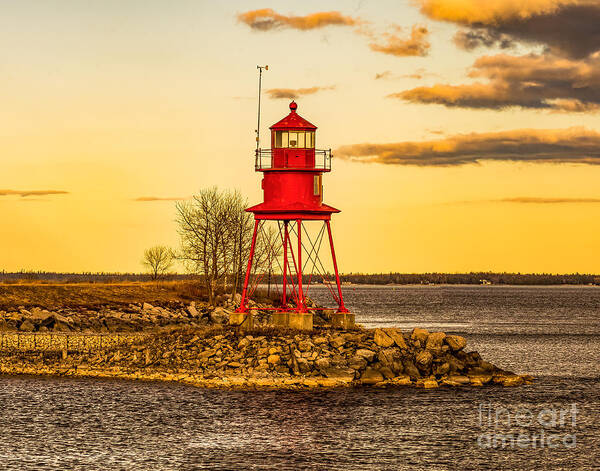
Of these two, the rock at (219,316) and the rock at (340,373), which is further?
the rock at (219,316)

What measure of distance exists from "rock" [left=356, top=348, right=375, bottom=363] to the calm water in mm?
2030

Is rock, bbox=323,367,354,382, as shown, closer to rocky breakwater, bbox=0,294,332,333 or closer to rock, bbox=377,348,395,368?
rock, bbox=377,348,395,368

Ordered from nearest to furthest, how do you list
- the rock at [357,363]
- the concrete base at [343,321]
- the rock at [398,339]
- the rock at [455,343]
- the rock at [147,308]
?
the rock at [357,363] → the rock at [398,339] → the rock at [455,343] → the concrete base at [343,321] → the rock at [147,308]

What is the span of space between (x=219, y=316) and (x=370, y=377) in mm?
24094

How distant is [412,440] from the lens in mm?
28094

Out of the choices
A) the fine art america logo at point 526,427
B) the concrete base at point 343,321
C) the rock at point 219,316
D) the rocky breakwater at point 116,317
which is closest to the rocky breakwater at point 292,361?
the concrete base at point 343,321

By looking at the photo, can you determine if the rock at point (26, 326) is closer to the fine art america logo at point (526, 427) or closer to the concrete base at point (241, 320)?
the concrete base at point (241, 320)

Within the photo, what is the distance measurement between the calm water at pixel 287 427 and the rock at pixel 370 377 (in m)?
1.03

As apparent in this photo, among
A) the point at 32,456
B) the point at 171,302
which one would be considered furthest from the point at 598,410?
the point at 171,302

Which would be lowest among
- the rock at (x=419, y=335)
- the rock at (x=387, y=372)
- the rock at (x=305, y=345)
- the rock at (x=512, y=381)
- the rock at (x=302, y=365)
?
the rock at (x=512, y=381)

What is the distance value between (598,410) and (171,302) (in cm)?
3606

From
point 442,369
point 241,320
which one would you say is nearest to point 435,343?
point 442,369

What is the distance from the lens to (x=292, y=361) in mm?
36469

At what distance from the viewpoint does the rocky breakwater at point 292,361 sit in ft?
119
